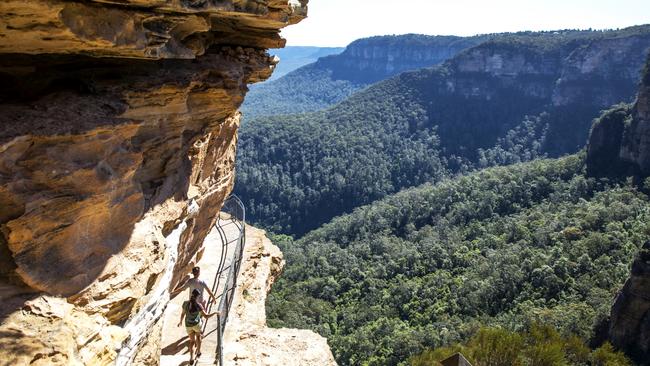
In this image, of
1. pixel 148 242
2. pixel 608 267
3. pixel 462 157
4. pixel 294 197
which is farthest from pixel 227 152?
pixel 462 157

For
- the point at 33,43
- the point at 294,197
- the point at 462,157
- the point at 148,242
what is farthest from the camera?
the point at 462,157

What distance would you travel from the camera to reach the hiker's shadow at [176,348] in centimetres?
1291


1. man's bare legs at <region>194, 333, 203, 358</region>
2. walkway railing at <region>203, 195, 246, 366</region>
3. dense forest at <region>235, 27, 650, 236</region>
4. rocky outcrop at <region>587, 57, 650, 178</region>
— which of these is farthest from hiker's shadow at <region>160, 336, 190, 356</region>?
dense forest at <region>235, 27, 650, 236</region>

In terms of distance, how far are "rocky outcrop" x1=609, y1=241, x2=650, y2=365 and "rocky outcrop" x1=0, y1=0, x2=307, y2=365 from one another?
1316 inches

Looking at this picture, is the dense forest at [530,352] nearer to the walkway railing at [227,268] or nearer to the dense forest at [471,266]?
the dense forest at [471,266]

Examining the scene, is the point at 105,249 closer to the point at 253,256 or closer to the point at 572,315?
the point at 253,256

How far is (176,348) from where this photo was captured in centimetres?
1307

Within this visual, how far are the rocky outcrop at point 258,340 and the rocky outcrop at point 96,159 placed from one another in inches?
154

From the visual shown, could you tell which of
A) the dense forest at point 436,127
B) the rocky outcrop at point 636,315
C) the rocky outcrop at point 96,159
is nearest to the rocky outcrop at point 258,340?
the rocky outcrop at point 96,159

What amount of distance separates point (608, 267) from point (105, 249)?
51908 millimetres

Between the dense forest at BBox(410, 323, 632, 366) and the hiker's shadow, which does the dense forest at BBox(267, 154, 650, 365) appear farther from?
the hiker's shadow

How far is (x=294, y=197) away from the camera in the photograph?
4941 inches

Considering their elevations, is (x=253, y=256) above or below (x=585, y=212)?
above

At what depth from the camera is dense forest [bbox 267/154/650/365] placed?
4466 cm
